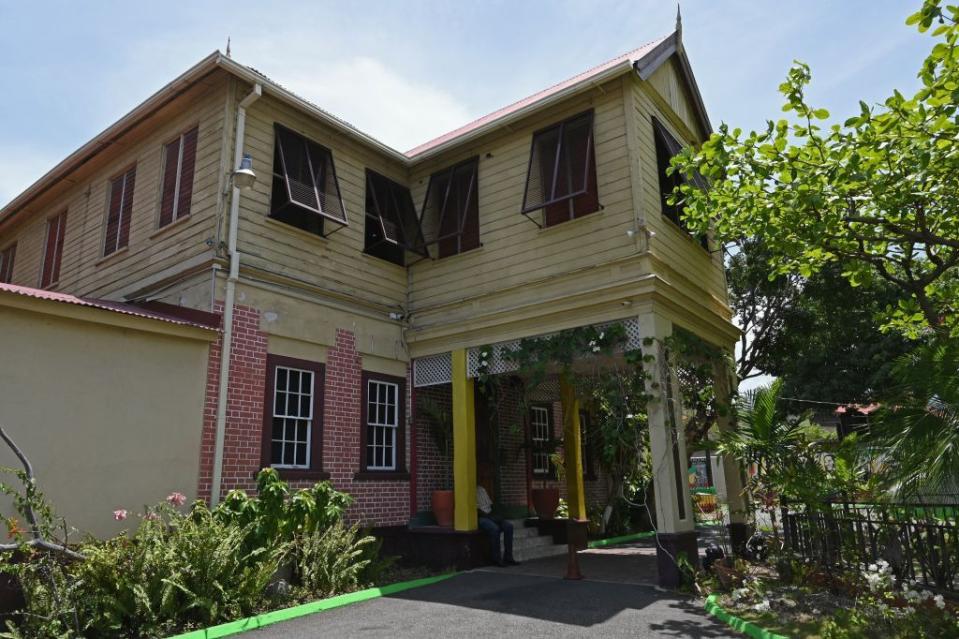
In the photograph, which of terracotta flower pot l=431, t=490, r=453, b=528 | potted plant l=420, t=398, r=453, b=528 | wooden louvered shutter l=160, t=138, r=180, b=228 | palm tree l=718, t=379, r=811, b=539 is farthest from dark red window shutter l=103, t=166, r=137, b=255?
palm tree l=718, t=379, r=811, b=539

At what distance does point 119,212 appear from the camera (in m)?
11.8

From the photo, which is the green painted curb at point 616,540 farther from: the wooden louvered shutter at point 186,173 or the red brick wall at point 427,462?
the wooden louvered shutter at point 186,173

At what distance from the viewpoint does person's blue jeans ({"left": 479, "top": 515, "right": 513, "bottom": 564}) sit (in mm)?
10367

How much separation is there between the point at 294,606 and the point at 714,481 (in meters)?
23.7

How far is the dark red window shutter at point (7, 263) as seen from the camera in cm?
1509

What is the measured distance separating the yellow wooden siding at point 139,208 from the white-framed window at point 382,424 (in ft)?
11.7

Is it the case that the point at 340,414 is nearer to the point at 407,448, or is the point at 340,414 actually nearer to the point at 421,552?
the point at 407,448

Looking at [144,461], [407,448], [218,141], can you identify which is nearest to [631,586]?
[407,448]

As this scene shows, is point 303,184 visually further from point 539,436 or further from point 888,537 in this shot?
point 888,537

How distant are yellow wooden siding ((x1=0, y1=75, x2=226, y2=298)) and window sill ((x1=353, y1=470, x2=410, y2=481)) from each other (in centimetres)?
410

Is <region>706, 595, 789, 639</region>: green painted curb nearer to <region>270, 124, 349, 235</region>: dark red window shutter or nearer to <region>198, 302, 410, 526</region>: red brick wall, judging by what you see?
<region>198, 302, 410, 526</region>: red brick wall

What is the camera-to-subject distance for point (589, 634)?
6.25 m

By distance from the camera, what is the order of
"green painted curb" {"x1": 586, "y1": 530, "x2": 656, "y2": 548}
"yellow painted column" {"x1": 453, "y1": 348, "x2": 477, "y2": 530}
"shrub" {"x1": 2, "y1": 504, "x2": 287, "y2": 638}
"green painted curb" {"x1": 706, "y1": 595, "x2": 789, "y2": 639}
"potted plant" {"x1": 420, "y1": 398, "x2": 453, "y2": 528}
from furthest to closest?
"green painted curb" {"x1": 586, "y1": 530, "x2": 656, "y2": 548} < "potted plant" {"x1": 420, "y1": 398, "x2": 453, "y2": 528} < "yellow painted column" {"x1": 453, "y1": 348, "x2": 477, "y2": 530} < "shrub" {"x1": 2, "y1": 504, "x2": 287, "y2": 638} < "green painted curb" {"x1": 706, "y1": 595, "x2": 789, "y2": 639}

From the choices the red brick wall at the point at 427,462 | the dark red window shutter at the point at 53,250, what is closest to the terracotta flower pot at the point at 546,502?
the red brick wall at the point at 427,462
